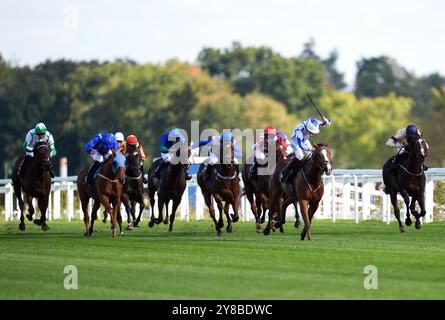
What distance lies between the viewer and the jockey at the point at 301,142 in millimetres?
21922

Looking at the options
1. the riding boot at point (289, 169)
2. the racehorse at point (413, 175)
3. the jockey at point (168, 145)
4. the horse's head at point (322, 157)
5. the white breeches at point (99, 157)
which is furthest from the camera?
the jockey at point (168, 145)

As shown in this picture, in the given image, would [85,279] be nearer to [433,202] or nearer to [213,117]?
[433,202]

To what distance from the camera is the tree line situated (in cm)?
8494

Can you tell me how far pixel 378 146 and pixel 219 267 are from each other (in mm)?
83937

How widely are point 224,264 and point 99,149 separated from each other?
25.0 ft

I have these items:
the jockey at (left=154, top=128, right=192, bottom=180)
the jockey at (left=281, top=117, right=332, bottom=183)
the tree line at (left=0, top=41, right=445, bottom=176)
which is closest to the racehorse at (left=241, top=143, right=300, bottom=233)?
the jockey at (left=154, top=128, right=192, bottom=180)

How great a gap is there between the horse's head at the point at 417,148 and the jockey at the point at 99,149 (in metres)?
5.08

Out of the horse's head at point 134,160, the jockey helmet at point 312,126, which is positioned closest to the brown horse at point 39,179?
the horse's head at point 134,160

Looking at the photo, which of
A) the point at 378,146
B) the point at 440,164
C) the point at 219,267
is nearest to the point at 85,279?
the point at 219,267

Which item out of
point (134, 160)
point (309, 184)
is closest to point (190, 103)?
point (134, 160)

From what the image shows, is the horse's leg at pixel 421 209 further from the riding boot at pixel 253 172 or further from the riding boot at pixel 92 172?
the riding boot at pixel 92 172

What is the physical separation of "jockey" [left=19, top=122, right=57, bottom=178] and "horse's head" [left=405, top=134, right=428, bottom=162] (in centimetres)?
625

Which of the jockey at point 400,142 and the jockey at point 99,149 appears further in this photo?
the jockey at point 400,142

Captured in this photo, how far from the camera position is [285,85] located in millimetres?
107062
